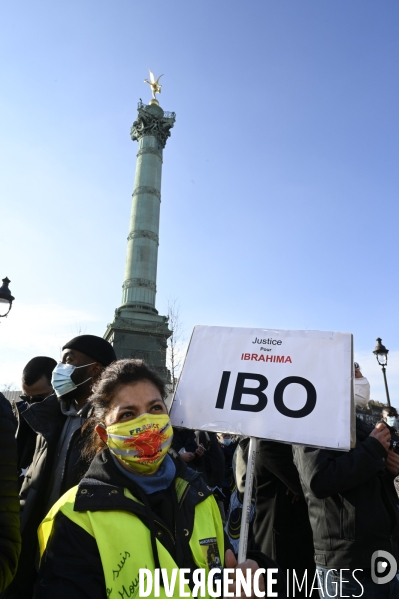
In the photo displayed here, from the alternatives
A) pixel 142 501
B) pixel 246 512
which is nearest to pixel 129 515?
pixel 142 501

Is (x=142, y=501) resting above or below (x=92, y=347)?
below

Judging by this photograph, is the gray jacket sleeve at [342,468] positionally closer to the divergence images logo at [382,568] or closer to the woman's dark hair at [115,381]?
the divergence images logo at [382,568]

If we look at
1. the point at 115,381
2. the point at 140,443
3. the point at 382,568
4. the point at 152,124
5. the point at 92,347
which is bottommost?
the point at 382,568

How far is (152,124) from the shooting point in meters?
29.6

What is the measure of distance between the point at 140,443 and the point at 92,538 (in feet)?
1.19

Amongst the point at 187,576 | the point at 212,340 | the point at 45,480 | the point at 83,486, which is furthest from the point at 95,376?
the point at 187,576

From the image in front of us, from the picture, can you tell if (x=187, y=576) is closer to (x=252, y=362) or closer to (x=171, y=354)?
(x=252, y=362)

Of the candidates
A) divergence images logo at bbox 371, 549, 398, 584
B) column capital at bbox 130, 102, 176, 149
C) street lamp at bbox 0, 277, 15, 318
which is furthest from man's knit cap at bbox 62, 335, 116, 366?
column capital at bbox 130, 102, 176, 149

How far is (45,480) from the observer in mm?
2273

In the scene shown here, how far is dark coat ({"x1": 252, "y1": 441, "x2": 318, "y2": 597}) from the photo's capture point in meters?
2.78

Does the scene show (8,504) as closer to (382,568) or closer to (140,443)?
(140,443)

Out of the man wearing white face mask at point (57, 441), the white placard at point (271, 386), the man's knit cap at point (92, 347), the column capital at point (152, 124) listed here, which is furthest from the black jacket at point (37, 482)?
the column capital at point (152, 124)

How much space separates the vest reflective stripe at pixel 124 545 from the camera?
132 centimetres

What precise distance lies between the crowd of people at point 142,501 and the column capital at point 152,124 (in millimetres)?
28272
